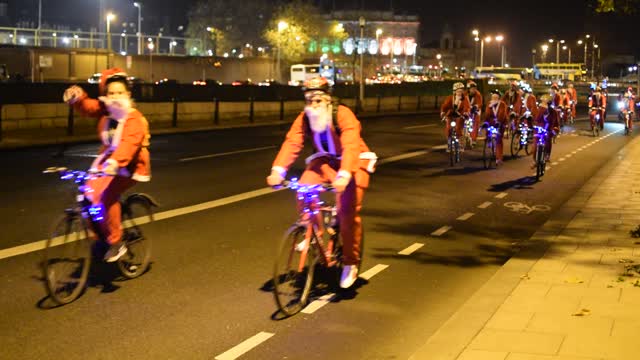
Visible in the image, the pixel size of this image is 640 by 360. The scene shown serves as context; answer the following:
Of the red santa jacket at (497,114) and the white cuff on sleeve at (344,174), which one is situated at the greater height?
the red santa jacket at (497,114)

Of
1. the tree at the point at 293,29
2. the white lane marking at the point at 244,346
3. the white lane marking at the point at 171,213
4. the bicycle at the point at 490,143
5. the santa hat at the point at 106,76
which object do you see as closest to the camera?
the white lane marking at the point at 244,346

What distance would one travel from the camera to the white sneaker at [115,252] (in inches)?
317

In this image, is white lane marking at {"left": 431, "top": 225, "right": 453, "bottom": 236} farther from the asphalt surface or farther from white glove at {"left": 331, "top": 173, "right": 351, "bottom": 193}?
white glove at {"left": 331, "top": 173, "right": 351, "bottom": 193}

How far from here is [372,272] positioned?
363 inches

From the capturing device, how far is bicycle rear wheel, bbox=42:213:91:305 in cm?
745

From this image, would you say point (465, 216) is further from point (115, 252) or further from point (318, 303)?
point (115, 252)

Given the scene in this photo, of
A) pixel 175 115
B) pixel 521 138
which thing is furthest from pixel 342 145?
pixel 175 115

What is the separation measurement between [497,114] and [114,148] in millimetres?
14408

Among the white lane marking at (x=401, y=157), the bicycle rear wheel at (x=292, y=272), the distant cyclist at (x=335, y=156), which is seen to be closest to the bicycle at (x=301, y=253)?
the bicycle rear wheel at (x=292, y=272)

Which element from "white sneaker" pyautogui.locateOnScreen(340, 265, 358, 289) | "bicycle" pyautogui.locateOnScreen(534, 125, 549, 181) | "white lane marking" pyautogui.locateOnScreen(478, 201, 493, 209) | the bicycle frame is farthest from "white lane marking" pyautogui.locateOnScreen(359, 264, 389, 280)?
"bicycle" pyautogui.locateOnScreen(534, 125, 549, 181)

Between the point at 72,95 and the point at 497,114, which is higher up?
the point at 72,95

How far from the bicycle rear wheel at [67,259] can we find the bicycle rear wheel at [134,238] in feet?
1.89

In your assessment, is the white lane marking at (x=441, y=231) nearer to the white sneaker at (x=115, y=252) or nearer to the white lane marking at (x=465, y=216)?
the white lane marking at (x=465, y=216)

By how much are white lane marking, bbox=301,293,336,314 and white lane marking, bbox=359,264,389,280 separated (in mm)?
879
